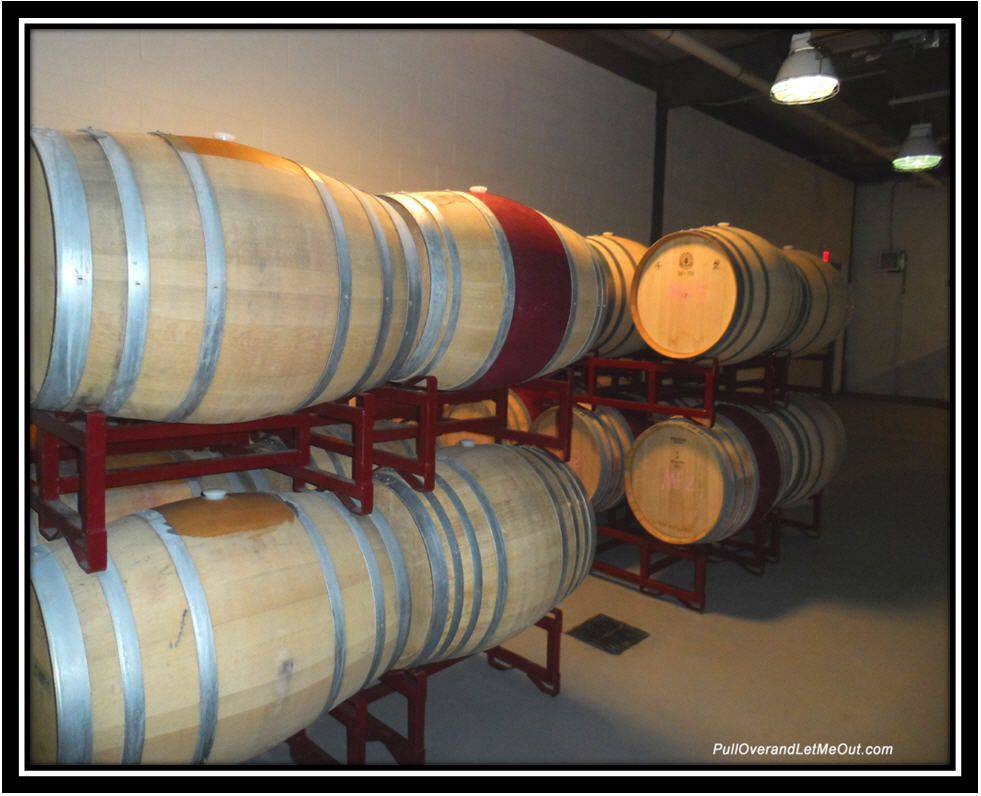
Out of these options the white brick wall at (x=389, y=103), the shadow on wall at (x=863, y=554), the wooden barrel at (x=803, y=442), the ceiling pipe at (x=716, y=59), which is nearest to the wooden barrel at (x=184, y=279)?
the white brick wall at (x=389, y=103)

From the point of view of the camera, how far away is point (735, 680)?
11.5 ft

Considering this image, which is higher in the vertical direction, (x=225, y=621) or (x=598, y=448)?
(x=598, y=448)

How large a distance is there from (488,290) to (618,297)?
2.79 m

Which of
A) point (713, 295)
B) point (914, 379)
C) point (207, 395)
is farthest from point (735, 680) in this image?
point (914, 379)

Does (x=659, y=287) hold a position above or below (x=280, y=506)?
above

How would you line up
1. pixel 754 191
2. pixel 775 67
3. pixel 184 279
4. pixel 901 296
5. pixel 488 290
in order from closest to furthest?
pixel 184 279 → pixel 488 290 → pixel 775 67 → pixel 754 191 → pixel 901 296

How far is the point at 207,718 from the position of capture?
5.20ft

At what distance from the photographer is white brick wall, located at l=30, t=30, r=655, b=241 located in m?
3.60

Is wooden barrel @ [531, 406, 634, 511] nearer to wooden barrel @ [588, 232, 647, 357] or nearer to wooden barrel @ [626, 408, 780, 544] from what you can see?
wooden barrel @ [626, 408, 780, 544]

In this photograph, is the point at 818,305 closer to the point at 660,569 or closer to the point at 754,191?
the point at 660,569

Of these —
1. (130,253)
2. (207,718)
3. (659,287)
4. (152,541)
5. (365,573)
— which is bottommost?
(207,718)

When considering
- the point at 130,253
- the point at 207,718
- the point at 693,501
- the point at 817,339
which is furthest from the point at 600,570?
the point at 130,253

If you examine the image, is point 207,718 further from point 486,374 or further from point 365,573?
point 486,374

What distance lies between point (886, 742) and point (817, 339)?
12.1 ft
